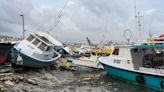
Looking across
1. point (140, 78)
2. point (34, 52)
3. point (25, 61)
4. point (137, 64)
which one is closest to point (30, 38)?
point (34, 52)

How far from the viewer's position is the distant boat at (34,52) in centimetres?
2348

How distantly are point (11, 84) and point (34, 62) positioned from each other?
7791 mm

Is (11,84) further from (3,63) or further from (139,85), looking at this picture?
(3,63)

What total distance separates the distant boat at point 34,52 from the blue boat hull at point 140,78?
7561 mm

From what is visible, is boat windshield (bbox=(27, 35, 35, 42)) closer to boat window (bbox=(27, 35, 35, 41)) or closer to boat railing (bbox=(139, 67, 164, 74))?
boat window (bbox=(27, 35, 35, 41))

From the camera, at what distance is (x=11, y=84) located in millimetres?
16422

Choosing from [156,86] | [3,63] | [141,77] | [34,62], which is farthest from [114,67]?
[3,63]

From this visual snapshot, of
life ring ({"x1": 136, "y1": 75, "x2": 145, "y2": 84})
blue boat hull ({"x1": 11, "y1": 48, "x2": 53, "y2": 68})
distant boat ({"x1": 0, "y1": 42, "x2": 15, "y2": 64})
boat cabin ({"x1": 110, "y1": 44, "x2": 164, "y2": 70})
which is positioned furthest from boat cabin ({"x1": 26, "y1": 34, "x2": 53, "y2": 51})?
life ring ({"x1": 136, "y1": 75, "x2": 145, "y2": 84})

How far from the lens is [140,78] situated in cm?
1816

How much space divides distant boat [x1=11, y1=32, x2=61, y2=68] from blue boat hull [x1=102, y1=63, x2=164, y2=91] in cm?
756

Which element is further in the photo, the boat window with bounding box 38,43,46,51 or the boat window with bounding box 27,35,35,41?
the boat window with bounding box 27,35,35,41

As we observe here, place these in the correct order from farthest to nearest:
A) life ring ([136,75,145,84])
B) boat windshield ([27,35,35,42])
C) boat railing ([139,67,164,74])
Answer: boat windshield ([27,35,35,42])
life ring ([136,75,145,84])
boat railing ([139,67,164,74])

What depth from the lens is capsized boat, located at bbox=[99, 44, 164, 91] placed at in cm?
1764

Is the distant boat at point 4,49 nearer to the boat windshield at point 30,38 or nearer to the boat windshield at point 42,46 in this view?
the boat windshield at point 30,38
